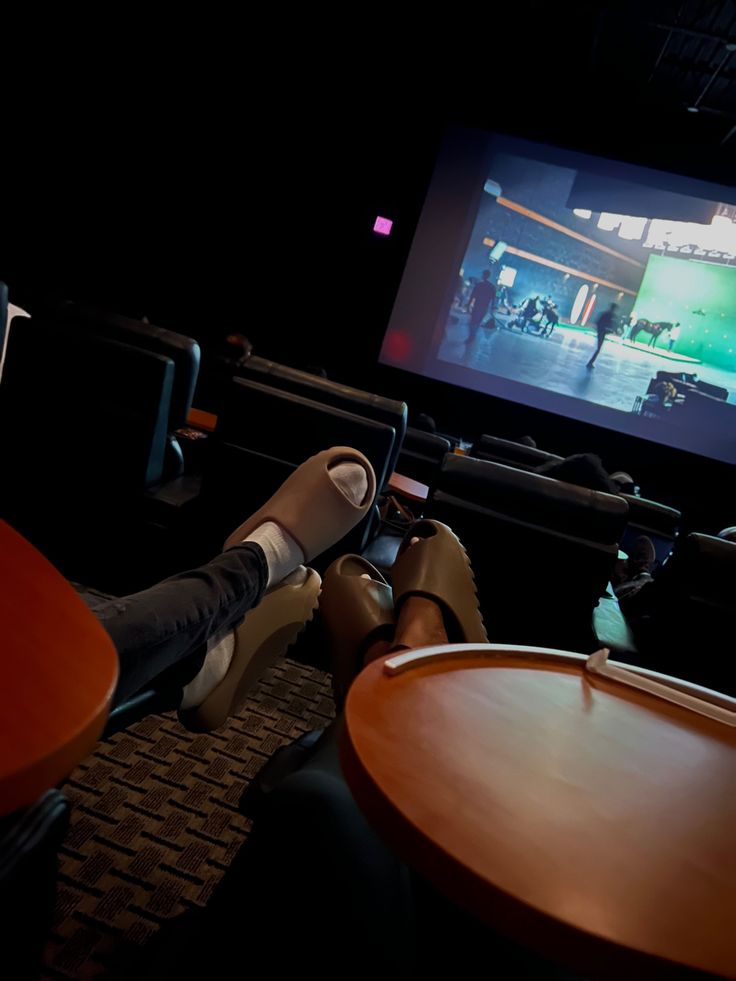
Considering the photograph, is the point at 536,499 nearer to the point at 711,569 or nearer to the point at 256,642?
the point at 711,569

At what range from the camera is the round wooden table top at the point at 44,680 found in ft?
1.54

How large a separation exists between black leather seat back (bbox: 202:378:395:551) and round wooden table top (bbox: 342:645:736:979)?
54.8 inches

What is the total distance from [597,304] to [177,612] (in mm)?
5805

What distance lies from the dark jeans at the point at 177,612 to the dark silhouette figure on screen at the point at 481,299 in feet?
18.0

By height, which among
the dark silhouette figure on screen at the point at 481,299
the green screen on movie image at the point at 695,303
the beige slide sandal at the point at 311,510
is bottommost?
the beige slide sandal at the point at 311,510

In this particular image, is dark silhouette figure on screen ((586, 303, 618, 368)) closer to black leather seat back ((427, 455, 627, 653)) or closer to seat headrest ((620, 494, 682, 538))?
seat headrest ((620, 494, 682, 538))

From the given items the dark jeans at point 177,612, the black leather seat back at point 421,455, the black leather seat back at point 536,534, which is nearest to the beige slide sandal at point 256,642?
the dark jeans at point 177,612

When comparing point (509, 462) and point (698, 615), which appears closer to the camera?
point (698, 615)

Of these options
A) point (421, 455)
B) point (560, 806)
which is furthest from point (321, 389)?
point (421, 455)

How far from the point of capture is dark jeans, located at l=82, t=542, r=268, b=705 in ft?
3.32

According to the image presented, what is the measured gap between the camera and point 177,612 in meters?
1.10

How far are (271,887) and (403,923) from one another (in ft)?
0.42

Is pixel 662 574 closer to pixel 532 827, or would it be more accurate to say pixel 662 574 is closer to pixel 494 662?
pixel 494 662

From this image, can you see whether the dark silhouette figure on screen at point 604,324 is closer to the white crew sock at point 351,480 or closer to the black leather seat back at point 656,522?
the black leather seat back at point 656,522
